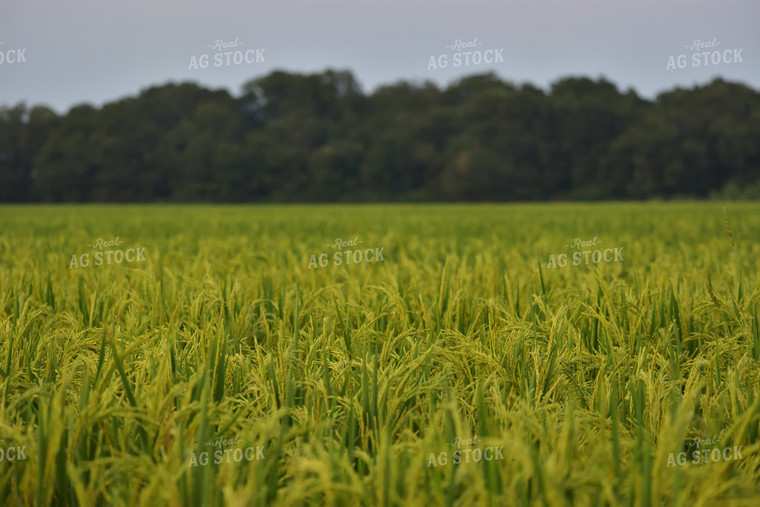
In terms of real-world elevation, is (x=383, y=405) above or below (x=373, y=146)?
below

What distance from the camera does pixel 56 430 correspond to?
1241 mm

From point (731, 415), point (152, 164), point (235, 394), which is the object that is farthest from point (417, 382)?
point (152, 164)

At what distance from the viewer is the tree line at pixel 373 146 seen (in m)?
44.1

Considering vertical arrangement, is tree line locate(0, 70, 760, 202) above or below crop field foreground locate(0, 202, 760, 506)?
above

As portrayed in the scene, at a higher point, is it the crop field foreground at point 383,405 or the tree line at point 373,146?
the tree line at point 373,146

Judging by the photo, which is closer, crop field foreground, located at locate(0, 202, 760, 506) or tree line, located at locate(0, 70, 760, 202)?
crop field foreground, located at locate(0, 202, 760, 506)

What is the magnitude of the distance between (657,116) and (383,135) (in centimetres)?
2481

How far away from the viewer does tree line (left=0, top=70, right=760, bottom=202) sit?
44.1 meters

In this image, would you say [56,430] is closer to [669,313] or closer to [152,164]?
[669,313]

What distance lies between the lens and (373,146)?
54.4 m

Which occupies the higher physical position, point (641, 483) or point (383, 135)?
point (383, 135)

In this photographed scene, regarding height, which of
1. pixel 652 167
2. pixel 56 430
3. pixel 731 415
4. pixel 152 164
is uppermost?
pixel 152 164

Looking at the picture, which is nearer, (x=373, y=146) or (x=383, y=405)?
(x=383, y=405)

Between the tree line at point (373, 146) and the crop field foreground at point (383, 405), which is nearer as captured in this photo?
the crop field foreground at point (383, 405)
